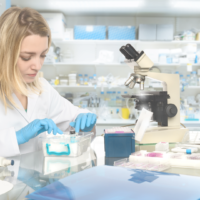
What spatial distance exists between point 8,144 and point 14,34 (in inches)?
20.1

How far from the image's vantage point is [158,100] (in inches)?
52.9

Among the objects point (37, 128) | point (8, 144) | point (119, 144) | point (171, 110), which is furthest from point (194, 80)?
point (8, 144)

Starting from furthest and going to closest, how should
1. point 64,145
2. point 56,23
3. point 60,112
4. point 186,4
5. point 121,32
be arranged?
point 121,32, point 56,23, point 186,4, point 60,112, point 64,145

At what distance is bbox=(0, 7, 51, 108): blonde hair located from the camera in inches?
43.1

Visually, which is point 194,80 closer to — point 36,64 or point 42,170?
point 36,64

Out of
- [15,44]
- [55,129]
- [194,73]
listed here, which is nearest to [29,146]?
[55,129]

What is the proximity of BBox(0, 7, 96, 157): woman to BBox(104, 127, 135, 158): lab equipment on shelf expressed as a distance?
228 millimetres

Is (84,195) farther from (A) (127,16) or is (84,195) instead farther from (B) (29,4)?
(A) (127,16)

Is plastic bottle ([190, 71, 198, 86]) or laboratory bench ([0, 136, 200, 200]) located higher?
plastic bottle ([190, 71, 198, 86])

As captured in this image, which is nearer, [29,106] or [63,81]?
[29,106]

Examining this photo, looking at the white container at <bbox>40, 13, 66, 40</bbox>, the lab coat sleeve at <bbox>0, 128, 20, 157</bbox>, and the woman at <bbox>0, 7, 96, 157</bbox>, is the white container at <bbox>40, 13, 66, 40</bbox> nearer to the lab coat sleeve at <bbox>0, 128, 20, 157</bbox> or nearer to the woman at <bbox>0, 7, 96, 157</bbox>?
the woman at <bbox>0, 7, 96, 157</bbox>

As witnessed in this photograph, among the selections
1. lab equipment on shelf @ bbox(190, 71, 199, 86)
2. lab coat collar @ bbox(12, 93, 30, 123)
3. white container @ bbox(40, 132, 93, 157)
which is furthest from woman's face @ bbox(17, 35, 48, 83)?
lab equipment on shelf @ bbox(190, 71, 199, 86)

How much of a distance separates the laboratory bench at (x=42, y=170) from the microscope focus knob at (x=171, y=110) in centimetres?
50

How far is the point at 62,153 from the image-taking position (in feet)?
3.08
